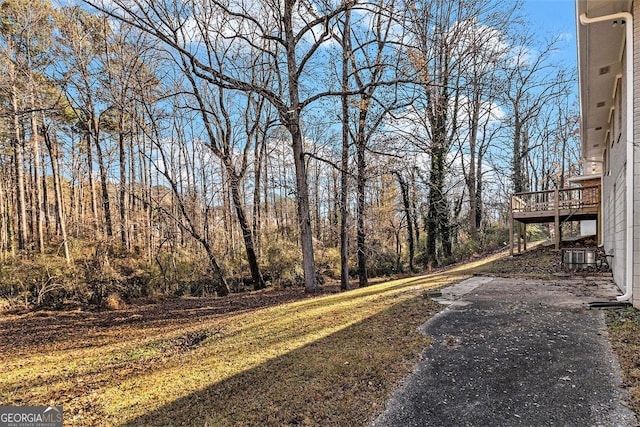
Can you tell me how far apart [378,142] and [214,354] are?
744 centimetres

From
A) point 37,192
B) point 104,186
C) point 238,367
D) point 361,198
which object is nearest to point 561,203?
point 361,198

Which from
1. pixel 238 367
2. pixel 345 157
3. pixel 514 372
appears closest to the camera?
pixel 514 372

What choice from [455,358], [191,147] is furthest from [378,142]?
[191,147]

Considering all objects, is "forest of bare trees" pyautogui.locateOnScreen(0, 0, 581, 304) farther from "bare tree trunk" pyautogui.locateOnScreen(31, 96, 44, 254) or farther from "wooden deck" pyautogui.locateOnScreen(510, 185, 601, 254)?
"wooden deck" pyautogui.locateOnScreen(510, 185, 601, 254)

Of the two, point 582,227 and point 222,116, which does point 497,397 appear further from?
point 582,227

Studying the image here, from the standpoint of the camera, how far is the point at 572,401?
107 inches

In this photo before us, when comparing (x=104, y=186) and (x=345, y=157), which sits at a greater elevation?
(x=345, y=157)

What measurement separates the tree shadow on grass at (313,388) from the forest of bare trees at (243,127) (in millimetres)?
4932

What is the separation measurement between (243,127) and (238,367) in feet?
39.0

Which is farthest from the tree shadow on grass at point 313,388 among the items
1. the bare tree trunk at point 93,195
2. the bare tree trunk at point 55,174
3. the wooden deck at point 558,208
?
the bare tree trunk at point 55,174

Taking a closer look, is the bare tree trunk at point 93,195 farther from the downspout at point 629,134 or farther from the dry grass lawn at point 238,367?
the downspout at point 629,134

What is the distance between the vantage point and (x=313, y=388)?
10.3 feet

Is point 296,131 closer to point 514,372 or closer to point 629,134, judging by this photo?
point 629,134

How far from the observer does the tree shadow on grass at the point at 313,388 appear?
9.09ft
